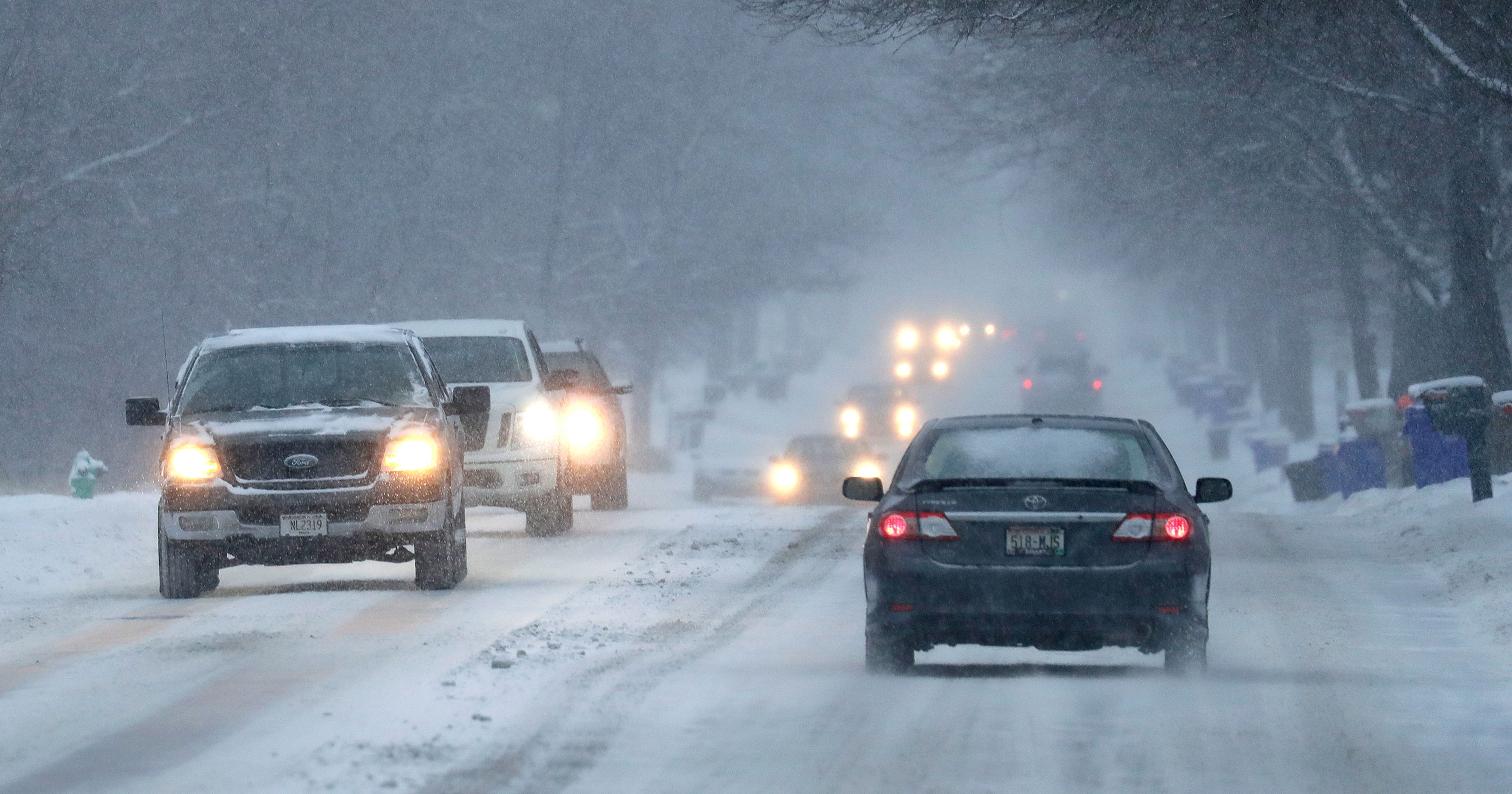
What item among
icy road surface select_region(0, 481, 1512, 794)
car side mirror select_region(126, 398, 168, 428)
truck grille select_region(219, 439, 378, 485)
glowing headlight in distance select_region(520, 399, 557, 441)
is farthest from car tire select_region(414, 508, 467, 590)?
glowing headlight in distance select_region(520, 399, 557, 441)

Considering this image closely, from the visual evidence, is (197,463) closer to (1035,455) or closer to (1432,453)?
(1035,455)

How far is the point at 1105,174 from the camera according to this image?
1469 inches

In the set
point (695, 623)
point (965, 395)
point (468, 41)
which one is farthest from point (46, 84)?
point (965, 395)

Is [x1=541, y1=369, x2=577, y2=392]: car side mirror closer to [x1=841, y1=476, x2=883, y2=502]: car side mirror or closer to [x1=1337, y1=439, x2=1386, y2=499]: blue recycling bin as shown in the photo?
[x1=841, y1=476, x2=883, y2=502]: car side mirror

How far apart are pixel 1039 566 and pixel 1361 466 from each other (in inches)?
757

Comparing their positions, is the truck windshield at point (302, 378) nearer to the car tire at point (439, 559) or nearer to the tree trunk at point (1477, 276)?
the car tire at point (439, 559)

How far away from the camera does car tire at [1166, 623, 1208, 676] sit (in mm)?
10891

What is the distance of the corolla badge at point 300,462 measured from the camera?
582 inches

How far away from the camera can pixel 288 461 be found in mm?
14805

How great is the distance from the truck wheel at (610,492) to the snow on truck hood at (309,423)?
29.7 feet

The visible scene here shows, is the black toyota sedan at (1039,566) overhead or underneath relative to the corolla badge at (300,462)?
Result: underneath

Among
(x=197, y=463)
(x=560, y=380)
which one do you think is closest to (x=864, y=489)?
(x=197, y=463)

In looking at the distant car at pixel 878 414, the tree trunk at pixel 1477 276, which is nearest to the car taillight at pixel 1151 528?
the tree trunk at pixel 1477 276

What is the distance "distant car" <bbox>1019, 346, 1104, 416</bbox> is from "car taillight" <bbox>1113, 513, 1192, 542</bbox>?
53689mm
